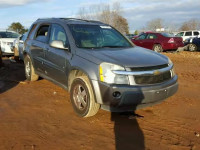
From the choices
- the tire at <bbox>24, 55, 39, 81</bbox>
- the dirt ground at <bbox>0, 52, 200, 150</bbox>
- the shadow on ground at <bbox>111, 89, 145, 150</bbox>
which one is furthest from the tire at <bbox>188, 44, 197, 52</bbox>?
the shadow on ground at <bbox>111, 89, 145, 150</bbox>

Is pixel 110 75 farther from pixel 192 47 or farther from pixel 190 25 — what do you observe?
pixel 190 25

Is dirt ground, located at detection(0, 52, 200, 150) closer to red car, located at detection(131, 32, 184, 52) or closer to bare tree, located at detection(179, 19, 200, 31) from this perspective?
red car, located at detection(131, 32, 184, 52)

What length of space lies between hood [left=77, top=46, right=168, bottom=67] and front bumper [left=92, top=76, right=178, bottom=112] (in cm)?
38

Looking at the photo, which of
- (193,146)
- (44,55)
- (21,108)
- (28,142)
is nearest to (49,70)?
(44,55)

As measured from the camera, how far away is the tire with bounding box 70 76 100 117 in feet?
Answer: 12.1

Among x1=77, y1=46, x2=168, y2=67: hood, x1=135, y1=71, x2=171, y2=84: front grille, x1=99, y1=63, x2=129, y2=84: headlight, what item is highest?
x1=77, y1=46, x2=168, y2=67: hood

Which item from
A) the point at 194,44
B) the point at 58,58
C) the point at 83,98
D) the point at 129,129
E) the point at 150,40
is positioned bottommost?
the point at 129,129

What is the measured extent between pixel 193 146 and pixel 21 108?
312 cm

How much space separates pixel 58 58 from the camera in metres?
4.52

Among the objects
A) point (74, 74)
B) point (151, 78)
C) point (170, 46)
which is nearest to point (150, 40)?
point (170, 46)

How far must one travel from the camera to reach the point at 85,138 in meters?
3.27

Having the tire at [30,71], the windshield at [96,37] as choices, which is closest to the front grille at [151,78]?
the windshield at [96,37]

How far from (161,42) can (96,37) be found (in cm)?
1053

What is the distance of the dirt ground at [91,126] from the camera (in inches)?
122
